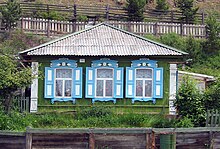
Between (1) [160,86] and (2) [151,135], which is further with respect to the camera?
(1) [160,86]

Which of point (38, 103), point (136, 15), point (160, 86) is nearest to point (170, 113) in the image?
point (160, 86)

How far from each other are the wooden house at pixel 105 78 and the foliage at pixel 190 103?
2413mm

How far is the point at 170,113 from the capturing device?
2297cm

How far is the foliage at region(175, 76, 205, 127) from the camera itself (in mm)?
19375

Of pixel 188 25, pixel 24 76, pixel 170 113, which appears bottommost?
pixel 170 113

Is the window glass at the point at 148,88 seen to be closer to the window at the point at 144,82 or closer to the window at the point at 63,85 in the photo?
the window at the point at 144,82

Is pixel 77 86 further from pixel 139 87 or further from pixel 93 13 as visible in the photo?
pixel 93 13

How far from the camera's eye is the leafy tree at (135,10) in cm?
3303

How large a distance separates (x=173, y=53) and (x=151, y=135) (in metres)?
8.37

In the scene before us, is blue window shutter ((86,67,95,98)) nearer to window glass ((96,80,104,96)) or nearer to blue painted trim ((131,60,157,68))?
window glass ((96,80,104,96))

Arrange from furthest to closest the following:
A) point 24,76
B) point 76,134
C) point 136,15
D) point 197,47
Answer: point 136,15
point 197,47
point 24,76
point 76,134

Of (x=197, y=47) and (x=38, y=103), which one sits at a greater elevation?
(x=197, y=47)

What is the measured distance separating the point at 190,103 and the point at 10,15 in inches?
544

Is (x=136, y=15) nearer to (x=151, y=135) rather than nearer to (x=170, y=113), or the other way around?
(x=170, y=113)
